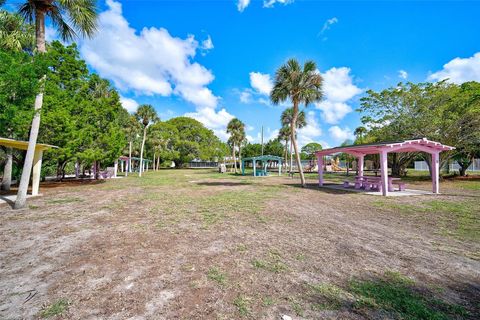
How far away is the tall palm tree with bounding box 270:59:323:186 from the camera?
14.5 metres

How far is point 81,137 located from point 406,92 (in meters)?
26.4

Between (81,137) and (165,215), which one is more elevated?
(81,137)

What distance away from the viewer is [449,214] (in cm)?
733

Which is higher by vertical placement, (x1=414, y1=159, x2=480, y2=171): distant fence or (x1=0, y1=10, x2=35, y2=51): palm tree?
(x1=0, y1=10, x2=35, y2=51): palm tree

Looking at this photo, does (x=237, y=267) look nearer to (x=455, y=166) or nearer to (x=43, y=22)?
(x=43, y=22)

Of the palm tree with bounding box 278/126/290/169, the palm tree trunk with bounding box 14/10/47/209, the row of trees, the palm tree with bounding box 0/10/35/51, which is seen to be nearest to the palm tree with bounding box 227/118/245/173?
the palm tree with bounding box 278/126/290/169

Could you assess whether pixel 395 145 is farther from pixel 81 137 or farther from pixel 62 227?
pixel 81 137

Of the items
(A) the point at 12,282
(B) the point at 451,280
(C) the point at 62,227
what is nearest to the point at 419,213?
(B) the point at 451,280

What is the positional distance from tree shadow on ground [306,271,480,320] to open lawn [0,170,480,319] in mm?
15

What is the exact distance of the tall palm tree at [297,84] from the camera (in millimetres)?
14539

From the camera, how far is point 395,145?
36.1 feet

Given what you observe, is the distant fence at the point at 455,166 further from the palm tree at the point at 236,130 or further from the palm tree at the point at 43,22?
the palm tree at the point at 43,22

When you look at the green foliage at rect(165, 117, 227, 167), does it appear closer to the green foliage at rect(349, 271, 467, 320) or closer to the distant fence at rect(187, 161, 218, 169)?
the distant fence at rect(187, 161, 218, 169)

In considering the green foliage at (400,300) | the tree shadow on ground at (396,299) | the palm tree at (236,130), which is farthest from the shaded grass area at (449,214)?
the palm tree at (236,130)
